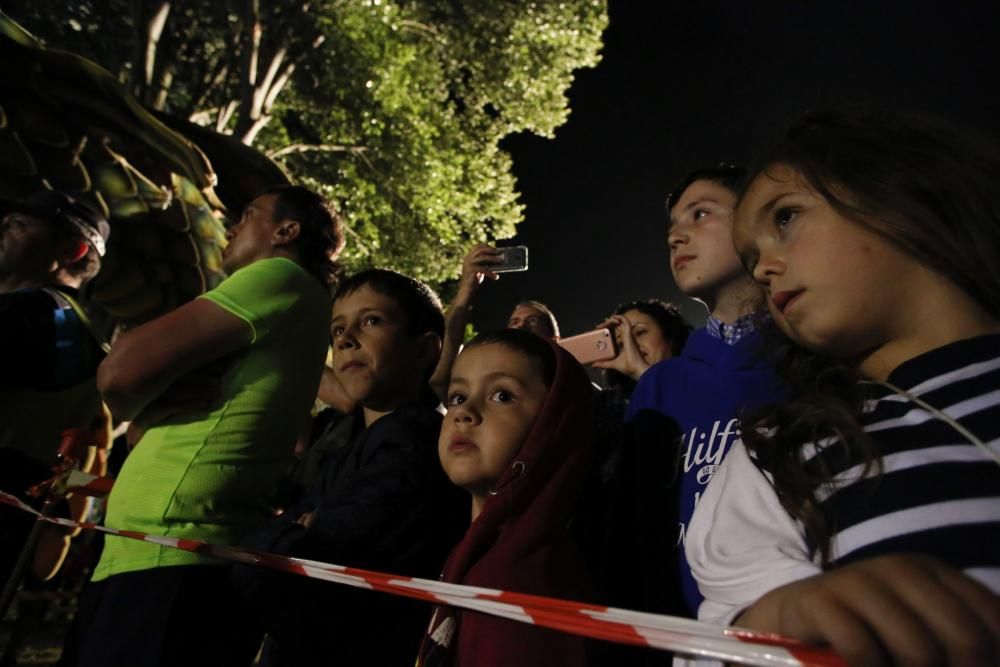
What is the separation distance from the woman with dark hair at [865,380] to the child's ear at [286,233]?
1500mm

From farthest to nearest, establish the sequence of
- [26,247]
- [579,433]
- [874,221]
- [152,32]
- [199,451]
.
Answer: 1. [152,32]
2. [26,247]
3. [199,451]
4. [579,433]
5. [874,221]

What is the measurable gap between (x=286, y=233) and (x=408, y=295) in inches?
17.3

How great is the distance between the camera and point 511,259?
9.44 ft

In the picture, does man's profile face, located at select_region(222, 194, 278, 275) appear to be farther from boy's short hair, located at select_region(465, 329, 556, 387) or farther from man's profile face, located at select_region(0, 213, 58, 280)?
man's profile face, located at select_region(0, 213, 58, 280)

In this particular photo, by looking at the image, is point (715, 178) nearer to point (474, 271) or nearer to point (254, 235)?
point (474, 271)

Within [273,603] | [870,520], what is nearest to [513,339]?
[273,603]

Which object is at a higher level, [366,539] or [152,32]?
[152,32]

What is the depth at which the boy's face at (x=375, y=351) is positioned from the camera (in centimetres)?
220

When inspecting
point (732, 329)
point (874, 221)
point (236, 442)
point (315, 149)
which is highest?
point (315, 149)

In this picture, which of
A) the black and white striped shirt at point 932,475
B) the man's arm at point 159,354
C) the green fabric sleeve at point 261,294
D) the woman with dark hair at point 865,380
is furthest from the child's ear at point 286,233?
the black and white striped shirt at point 932,475

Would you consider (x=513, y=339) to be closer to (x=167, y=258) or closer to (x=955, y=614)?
(x=955, y=614)

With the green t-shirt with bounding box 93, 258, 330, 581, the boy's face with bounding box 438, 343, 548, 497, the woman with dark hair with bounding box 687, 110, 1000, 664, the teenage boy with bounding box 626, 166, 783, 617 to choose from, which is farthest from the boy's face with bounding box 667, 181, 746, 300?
the green t-shirt with bounding box 93, 258, 330, 581

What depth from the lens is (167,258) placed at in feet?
Answer: 15.2

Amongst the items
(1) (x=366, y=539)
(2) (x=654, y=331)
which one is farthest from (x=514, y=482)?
(2) (x=654, y=331)
